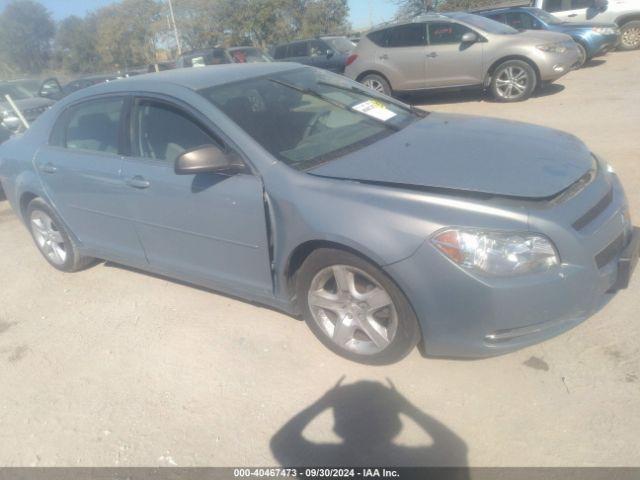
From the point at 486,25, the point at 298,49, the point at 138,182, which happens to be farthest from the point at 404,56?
the point at 138,182

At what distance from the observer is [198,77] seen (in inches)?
143

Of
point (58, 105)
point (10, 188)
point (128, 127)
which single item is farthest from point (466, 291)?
point (10, 188)

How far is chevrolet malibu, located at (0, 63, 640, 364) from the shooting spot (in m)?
2.47

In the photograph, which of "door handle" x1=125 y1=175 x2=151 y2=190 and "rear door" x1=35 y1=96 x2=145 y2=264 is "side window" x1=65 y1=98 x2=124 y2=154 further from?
"door handle" x1=125 y1=175 x2=151 y2=190

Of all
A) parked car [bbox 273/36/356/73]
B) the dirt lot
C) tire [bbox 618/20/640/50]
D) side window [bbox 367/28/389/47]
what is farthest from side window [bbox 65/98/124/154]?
tire [bbox 618/20/640/50]

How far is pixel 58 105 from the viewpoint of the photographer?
14.3ft

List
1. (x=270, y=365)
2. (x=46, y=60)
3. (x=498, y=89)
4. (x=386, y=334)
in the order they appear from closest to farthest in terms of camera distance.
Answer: (x=386, y=334)
(x=270, y=365)
(x=498, y=89)
(x=46, y=60)

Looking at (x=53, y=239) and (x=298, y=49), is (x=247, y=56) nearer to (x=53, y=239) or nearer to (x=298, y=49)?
(x=298, y=49)

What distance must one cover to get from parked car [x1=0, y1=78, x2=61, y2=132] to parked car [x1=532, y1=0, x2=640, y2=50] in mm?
12542

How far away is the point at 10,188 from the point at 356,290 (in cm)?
363

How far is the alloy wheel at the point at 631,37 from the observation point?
13818 mm

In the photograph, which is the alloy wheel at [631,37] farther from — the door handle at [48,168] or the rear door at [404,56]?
the door handle at [48,168]

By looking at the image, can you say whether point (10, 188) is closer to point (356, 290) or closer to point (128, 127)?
point (128, 127)

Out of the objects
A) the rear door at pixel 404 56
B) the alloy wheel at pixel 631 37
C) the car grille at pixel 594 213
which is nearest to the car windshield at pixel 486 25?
the rear door at pixel 404 56
